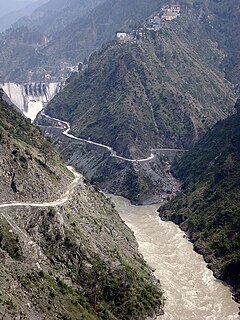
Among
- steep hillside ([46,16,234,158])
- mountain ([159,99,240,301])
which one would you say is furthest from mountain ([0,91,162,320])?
steep hillside ([46,16,234,158])

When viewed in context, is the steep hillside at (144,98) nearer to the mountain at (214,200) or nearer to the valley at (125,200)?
the valley at (125,200)

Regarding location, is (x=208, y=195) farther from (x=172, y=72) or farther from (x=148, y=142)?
(x=172, y=72)

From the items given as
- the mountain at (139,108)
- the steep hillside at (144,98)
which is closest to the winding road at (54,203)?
the mountain at (139,108)

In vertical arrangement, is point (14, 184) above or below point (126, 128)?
above

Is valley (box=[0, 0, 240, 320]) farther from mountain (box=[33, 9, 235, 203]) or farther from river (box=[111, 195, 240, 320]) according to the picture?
mountain (box=[33, 9, 235, 203])

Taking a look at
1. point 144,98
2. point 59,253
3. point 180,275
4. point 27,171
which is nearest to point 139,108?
point 144,98

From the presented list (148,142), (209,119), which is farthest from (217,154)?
(209,119)
